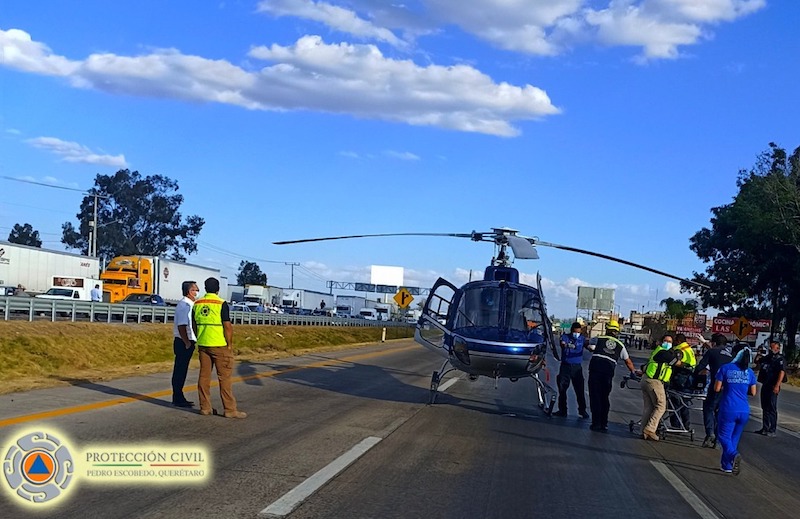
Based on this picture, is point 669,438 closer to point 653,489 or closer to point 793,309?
point 653,489

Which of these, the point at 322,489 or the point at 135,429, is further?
the point at 135,429

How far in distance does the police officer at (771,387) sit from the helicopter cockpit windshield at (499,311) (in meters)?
4.74

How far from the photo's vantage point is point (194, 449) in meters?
9.30

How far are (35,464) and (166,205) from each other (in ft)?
352

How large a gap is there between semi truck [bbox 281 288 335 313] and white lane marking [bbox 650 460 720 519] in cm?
7847

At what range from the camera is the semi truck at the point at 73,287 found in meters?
46.1

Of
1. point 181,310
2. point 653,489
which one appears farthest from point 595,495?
point 181,310

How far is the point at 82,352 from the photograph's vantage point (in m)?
25.2

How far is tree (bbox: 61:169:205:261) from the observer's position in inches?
4253

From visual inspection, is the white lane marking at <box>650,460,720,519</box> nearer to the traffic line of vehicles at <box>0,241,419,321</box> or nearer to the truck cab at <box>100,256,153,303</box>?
the traffic line of vehicles at <box>0,241,419,321</box>

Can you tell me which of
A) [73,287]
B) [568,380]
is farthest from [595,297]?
[568,380]

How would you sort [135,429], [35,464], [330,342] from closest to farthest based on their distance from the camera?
[35,464] < [135,429] < [330,342]

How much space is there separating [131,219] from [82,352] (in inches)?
3468

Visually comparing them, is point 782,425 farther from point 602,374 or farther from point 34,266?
point 34,266
